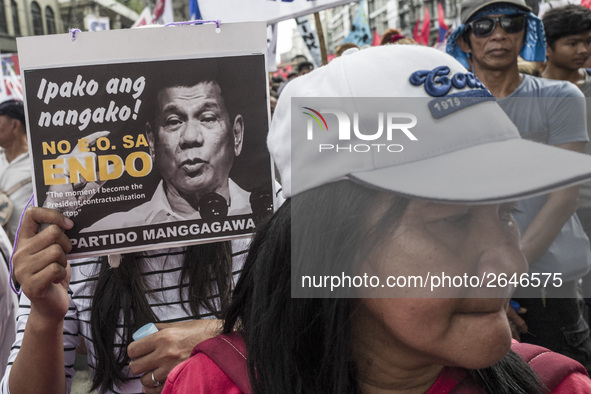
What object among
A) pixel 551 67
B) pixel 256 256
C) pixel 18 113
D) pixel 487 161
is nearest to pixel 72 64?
pixel 256 256

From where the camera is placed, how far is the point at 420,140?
953 millimetres

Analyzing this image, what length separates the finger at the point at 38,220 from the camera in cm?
126

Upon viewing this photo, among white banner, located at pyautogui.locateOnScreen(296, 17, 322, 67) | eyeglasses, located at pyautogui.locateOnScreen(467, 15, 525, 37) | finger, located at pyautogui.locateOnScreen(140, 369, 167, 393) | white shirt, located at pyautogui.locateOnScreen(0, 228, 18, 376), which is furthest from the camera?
white banner, located at pyautogui.locateOnScreen(296, 17, 322, 67)

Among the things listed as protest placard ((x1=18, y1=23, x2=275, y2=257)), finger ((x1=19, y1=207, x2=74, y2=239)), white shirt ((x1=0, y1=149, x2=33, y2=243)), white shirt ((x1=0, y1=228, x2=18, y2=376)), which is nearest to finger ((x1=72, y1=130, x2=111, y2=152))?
protest placard ((x1=18, y1=23, x2=275, y2=257))

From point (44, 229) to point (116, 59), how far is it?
388 millimetres

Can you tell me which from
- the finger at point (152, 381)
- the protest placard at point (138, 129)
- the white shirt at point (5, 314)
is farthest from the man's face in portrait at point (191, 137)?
the white shirt at point (5, 314)

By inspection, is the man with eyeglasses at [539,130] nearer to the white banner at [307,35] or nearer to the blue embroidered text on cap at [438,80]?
the blue embroidered text on cap at [438,80]

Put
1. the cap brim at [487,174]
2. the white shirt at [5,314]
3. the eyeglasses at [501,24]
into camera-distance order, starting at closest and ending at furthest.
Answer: the cap brim at [487,174]
the white shirt at [5,314]
the eyeglasses at [501,24]

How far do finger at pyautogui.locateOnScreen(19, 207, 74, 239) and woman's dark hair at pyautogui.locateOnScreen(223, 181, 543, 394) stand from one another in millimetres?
428

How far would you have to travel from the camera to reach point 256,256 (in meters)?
1.21

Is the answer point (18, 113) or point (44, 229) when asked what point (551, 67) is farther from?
point (18, 113)

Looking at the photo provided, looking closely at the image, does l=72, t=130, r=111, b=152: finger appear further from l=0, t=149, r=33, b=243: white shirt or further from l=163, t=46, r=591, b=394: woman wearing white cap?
l=0, t=149, r=33, b=243: white shirt

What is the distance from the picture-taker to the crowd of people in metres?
0.91

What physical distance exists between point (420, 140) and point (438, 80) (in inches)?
4.2
